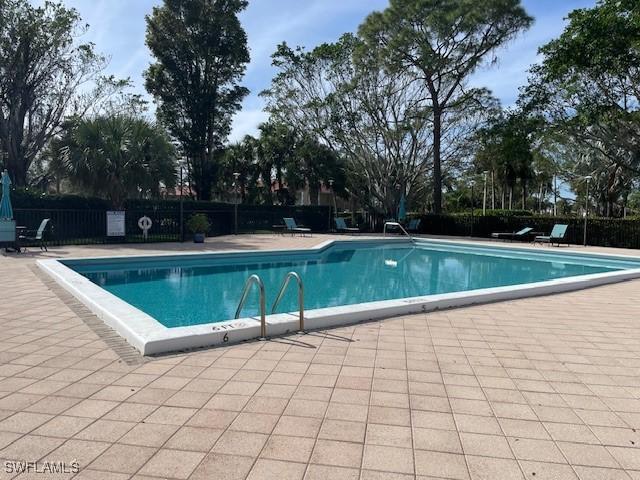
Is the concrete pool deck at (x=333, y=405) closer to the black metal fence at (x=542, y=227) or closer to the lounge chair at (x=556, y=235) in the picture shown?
the lounge chair at (x=556, y=235)

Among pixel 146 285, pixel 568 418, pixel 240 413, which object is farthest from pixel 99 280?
pixel 568 418

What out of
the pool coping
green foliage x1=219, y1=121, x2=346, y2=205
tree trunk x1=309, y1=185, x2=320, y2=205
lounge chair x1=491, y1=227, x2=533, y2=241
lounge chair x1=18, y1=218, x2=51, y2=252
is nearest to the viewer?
the pool coping

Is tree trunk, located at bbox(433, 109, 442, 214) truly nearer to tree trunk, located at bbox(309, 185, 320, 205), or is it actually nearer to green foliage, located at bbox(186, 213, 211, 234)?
tree trunk, located at bbox(309, 185, 320, 205)

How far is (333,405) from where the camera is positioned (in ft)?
9.30

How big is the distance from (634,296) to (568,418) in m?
5.63

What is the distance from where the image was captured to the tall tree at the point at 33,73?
1817 centimetres

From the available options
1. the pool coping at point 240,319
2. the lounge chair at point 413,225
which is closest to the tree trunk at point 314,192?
the lounge chair at point 413,225

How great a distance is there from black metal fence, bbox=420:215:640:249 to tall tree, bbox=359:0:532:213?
2.51 m

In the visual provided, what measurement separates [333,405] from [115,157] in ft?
47.4

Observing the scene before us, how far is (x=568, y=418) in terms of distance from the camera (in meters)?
2.71

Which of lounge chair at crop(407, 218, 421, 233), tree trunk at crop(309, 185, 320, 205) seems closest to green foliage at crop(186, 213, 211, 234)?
lounge chair at crop(407, 218, 421, 233)

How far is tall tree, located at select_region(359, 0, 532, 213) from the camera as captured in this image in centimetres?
2156

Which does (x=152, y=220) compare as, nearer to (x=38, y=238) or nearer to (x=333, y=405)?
(x=38, y=238)

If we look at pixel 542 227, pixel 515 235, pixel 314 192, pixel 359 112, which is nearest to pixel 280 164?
pixel 314 192
